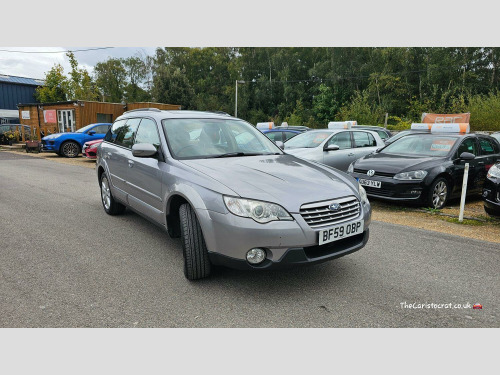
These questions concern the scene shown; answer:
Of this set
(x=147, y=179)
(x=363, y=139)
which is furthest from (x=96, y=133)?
(x=147, y=179)

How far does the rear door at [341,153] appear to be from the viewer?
346 inches

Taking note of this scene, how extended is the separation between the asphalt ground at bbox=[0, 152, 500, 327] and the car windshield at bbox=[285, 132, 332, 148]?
170 inches

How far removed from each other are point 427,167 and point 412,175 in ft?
1.16

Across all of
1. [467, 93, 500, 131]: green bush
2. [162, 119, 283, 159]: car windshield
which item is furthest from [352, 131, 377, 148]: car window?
[467, 93, 500, 131]: green bush

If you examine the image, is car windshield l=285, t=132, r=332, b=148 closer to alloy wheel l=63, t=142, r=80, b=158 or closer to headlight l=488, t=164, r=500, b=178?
headlight l=488, t=164, r=500, b=178

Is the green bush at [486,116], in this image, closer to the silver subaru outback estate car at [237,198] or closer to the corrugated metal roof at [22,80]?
the silver subaru outback estate car at [237,198]

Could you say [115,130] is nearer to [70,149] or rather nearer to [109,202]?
[109,202]

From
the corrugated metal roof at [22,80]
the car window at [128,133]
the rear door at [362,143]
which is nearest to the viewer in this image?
the car window at [128,133]

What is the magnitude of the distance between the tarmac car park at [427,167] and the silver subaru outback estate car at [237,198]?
10.1 ft

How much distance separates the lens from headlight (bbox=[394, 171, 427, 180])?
251 inches

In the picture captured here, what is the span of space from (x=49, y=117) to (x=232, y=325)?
25.5 m

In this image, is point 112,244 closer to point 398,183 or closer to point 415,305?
point 415,305

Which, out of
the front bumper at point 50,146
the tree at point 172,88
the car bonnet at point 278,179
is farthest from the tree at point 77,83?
the car bonnet at point 278,179

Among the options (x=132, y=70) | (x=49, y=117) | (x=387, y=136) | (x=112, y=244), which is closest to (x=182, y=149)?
(x=112, y=244)
